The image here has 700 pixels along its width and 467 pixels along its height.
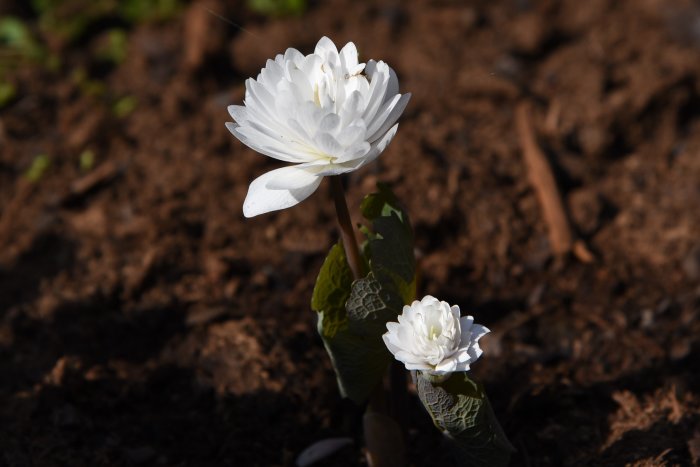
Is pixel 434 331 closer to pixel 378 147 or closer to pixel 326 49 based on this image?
pixel 378 147

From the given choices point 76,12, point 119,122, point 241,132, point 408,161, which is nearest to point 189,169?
point 119,122

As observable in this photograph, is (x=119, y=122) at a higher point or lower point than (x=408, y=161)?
higher

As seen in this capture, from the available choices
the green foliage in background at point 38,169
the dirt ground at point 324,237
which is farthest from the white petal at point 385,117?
the green foliage in background at point 38,169

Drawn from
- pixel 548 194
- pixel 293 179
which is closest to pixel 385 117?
pixel 293 179

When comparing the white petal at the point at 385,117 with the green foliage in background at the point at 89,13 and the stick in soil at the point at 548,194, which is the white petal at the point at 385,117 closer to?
the stick in soil at the point at 548,194

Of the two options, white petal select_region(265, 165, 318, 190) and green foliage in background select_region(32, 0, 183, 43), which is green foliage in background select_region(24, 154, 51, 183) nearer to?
green foliage in background select_region(32, 0, 183, 43)

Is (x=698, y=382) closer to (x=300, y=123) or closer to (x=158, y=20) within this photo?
(x=300, y=123)

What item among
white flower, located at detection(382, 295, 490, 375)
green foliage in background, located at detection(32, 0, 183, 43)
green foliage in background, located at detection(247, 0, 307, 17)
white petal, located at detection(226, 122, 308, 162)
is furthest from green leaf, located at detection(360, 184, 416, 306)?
green foliage in background, located at detection(32, 0, 183, 43)
